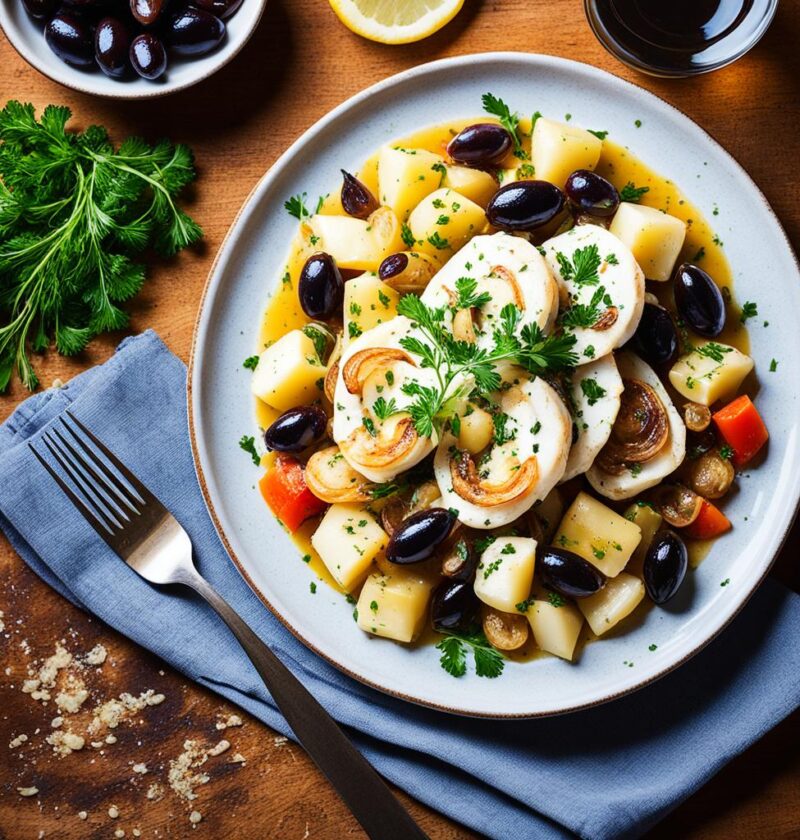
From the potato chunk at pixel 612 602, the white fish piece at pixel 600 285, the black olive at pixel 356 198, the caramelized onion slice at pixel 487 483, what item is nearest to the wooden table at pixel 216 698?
the black olive at pixel 356 198

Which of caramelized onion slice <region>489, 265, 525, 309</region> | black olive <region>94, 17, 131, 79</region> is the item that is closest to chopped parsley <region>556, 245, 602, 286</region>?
caramelized onion slice <region>489, 265, 525, 309</region>

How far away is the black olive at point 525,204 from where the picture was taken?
9.82 feet

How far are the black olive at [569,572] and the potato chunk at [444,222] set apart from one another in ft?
3.69

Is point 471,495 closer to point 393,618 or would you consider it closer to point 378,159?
point 393,618

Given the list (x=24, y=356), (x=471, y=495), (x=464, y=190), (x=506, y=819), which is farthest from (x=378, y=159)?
(x=506, y=819)

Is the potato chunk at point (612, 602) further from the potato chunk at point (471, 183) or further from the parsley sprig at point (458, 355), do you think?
the potato chunk at point (471, 183)

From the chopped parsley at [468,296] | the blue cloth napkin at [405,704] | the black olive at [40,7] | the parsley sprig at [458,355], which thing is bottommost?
the blue cloth napkin at [405,704]

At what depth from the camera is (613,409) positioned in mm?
2885

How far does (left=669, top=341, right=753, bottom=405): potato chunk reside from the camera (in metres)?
3.04

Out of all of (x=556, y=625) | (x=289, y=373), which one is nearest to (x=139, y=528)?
(x=289, y=373)

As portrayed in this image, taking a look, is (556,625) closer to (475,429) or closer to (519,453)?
(519,453)

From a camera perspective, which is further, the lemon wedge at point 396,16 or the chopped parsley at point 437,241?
the lemon wedge at point 396,16

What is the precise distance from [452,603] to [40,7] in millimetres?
2697

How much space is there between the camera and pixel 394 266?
302 cm
